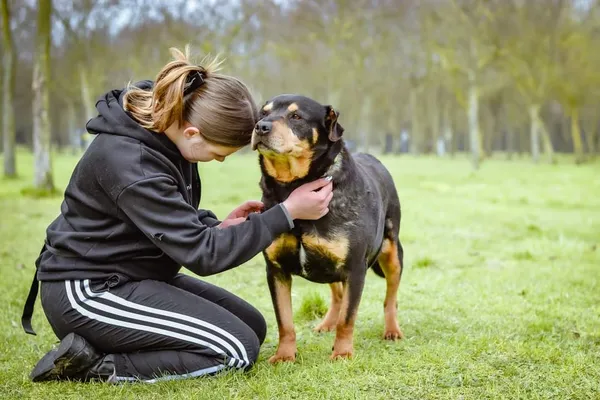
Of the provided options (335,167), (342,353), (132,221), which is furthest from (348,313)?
(132,221)

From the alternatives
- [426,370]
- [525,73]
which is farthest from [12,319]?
[525,73]

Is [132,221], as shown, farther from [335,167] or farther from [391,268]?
[391,268]

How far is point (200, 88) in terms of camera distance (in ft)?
12.1

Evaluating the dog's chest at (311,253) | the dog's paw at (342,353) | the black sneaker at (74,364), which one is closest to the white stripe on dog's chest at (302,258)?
the dog's chest at (311,253)

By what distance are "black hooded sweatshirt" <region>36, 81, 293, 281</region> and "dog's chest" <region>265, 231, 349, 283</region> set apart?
0.33 m

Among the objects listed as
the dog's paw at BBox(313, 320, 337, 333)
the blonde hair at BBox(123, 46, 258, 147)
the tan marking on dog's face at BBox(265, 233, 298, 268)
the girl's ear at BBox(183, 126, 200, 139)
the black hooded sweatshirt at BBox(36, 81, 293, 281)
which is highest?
the blonde hair at BBox(123, 46, 258, 147)

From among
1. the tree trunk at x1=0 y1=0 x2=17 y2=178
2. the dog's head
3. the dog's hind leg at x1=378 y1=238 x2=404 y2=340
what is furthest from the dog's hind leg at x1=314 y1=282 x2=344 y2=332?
the tree trunk at x1=0 y1=0 x2=17 y2=178

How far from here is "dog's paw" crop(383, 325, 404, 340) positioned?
4652mm

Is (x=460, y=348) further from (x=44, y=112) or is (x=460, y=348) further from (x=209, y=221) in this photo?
(x=44, y=112)

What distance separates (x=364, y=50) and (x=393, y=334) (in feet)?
119

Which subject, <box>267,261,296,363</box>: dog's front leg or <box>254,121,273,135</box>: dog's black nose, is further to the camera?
<box>267,261,296,363</box>: dog's front leg

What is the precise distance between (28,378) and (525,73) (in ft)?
106

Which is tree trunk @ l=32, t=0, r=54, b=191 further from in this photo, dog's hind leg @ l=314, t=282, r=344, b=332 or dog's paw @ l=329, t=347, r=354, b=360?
dog's paw @ l=329, t=347, r=354, b=360

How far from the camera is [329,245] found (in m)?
3.96
